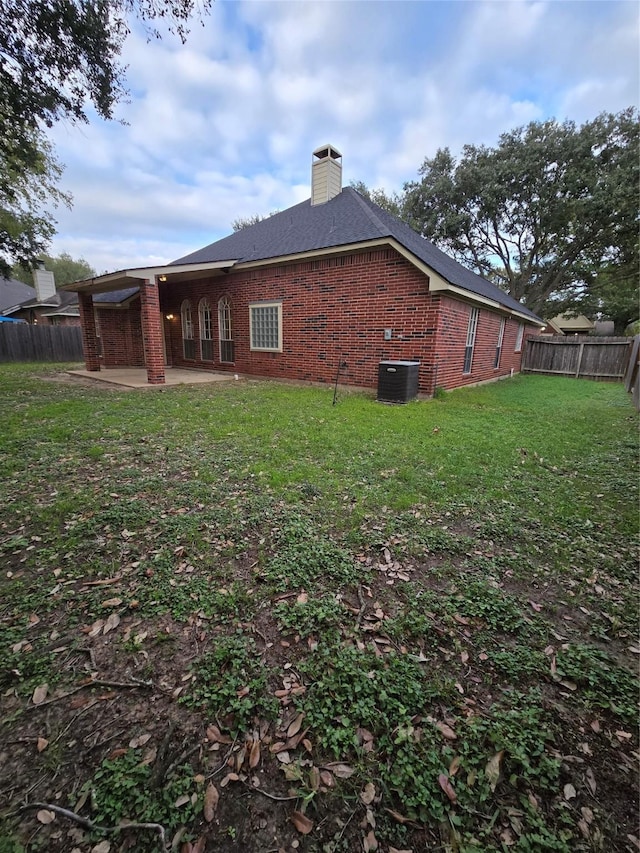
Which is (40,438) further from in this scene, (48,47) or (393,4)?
(393,4)

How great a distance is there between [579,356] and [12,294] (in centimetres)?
3887

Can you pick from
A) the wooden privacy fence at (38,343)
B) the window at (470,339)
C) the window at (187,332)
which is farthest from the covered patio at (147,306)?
the wooden privacy fence at (38,343)

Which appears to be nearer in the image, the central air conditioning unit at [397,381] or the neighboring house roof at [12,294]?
the central air conditioning unit at [397,381]

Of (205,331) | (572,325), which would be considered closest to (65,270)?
(205,331)

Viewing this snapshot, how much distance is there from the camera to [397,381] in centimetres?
776

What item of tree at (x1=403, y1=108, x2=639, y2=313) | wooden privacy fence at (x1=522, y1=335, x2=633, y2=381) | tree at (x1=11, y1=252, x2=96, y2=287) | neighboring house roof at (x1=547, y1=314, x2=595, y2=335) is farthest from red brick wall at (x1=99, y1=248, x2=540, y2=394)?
tree at (x1=11, y1=252, x2=96, y2=287)

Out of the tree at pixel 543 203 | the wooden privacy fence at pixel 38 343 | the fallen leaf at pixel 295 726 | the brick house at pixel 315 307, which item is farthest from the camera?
the tree at pixel 543 203

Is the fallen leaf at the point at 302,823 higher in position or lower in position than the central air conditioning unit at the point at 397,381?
lower

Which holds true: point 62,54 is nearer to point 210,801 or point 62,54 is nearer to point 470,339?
point 210,801

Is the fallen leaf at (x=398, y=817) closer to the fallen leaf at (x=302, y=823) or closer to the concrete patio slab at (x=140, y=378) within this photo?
the fallen leaf at (x=302, y=823)

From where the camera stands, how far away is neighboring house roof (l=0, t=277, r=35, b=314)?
2719 cm

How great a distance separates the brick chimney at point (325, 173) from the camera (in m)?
11.9

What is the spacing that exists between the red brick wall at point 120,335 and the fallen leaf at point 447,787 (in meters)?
15.8

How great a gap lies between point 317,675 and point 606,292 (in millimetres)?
31604
